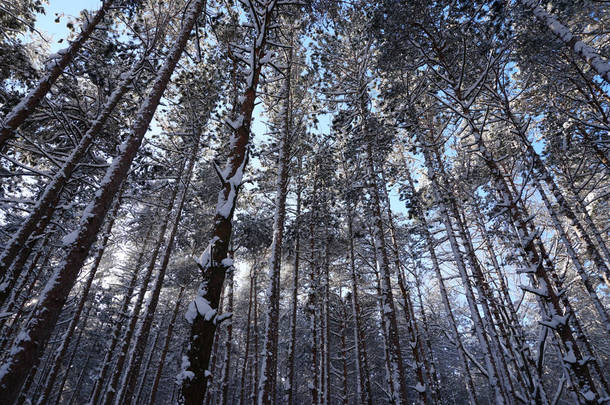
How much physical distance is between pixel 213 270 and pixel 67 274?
4.07 m

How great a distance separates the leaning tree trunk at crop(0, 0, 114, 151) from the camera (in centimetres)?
689

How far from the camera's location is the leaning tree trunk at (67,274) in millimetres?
4789

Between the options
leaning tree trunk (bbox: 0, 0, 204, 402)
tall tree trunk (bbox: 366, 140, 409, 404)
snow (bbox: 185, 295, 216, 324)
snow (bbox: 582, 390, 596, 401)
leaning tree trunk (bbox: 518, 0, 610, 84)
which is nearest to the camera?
snow (bbox: 185, 295, 216, 324)

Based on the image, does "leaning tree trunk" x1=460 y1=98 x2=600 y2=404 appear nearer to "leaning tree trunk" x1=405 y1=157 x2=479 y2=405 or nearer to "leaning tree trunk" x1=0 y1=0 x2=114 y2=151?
"leaning tree trunk" x1=405 y1=157 x2=479 y2=405

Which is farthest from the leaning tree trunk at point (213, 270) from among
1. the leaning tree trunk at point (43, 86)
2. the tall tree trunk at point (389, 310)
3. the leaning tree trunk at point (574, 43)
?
the leaning tree trunk at point (574, 43)

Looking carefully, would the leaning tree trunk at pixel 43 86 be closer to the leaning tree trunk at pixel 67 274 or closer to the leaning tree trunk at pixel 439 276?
the leaning tree trunk at pixel 67 274

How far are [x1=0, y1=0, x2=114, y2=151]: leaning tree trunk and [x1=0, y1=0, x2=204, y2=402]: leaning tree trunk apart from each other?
2997 millimetres

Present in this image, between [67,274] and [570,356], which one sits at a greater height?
[67,274]

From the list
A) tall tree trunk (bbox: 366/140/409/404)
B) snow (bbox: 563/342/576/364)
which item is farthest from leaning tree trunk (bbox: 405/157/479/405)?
snow (bbox: 563/342/576/364)

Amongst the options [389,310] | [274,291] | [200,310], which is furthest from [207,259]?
[389,310]

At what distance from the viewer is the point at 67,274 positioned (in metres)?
5.47

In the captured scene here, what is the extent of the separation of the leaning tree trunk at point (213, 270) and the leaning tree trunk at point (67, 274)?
358 centimetres

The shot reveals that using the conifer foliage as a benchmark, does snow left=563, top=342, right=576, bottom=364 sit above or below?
below

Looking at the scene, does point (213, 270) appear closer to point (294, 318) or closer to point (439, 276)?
point (294, 318)
